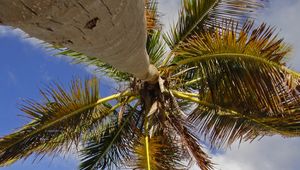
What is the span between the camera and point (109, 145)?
9.92 metres

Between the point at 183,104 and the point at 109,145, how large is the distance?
1.83m

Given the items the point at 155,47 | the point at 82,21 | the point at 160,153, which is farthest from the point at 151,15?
the point at 82,21

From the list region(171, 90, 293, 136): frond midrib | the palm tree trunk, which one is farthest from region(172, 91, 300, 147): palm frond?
the palm tree trunk

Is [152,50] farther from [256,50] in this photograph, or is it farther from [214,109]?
[256,50]

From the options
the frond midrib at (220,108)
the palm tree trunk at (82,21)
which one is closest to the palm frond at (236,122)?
the frond midrib at (220,108)

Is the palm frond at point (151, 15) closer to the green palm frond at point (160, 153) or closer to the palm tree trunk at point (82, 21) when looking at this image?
the green palm frond at point (160, 153)

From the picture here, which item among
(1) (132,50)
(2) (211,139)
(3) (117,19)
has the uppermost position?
(3) (117,19)

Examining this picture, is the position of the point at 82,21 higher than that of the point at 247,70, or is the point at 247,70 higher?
the point at 82,21

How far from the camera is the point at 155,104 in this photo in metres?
8.08

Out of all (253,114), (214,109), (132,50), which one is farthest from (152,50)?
(132,50)

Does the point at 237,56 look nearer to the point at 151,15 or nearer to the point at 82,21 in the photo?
the point at 151,15

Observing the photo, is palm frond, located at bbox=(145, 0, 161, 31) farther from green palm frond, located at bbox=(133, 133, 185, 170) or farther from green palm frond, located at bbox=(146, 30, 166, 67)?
green palm frond, located at bbox=(133, 133, 185, 170)

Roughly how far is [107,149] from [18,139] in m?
2.00

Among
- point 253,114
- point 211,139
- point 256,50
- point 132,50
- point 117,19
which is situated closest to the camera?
point 117,19
